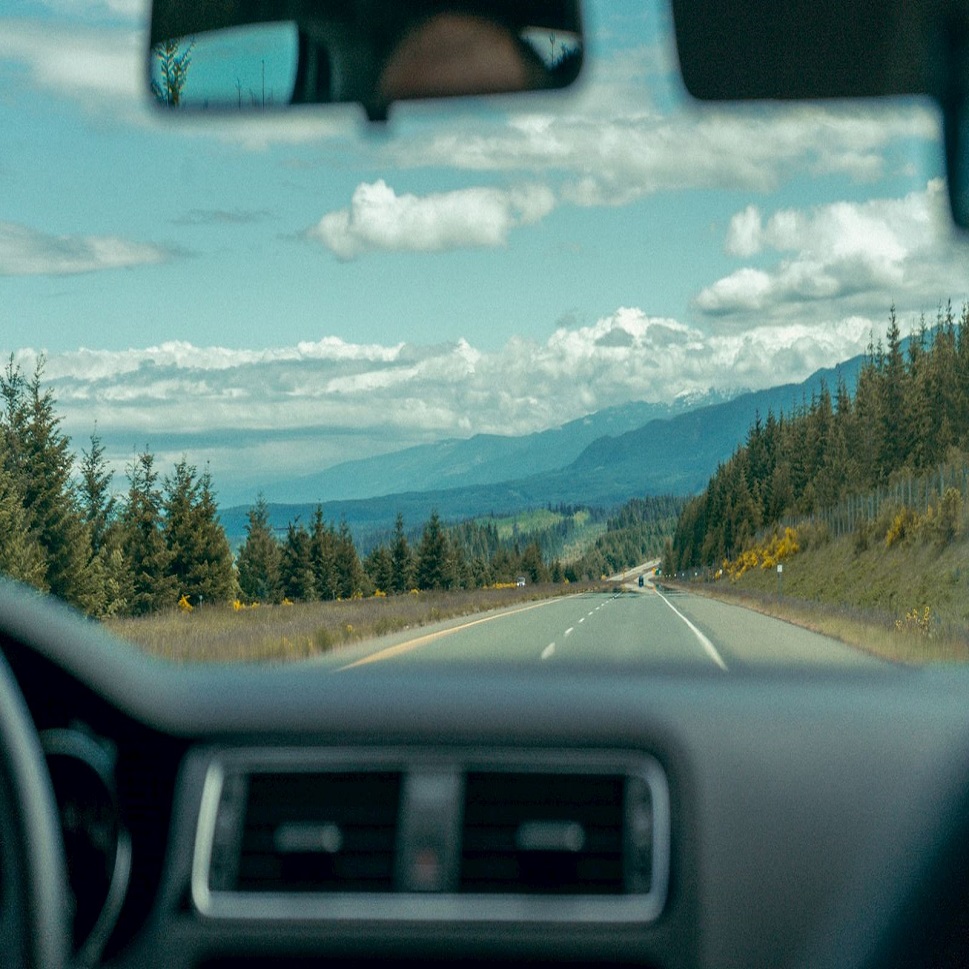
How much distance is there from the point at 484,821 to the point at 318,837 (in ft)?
1.32

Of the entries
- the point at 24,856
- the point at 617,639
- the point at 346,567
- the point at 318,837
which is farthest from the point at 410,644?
the point at 346,567

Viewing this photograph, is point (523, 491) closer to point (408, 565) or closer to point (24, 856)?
point (24, 856)

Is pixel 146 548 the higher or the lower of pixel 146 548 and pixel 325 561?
the higher

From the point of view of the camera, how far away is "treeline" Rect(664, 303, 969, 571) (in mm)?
44156

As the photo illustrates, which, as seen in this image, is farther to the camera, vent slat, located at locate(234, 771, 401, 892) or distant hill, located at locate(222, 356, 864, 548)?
distant hill, located at locate(222, 356, 864, 548)

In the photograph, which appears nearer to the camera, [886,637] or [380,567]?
[886,637]

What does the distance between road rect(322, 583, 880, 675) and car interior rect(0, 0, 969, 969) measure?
19.3 inches

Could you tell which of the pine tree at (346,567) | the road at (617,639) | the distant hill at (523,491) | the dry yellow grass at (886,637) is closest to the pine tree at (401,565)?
the pine tree at (346,567)

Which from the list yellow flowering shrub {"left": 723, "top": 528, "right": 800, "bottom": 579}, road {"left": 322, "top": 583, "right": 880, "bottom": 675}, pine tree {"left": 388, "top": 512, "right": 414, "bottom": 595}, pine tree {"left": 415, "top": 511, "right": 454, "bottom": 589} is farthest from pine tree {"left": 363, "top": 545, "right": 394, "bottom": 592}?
road {"left": 322, "top": 583, "right": 880, "bottom": 675}

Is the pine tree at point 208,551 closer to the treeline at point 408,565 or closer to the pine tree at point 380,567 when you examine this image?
the treeline at point 408,565

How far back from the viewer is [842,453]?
201 ft

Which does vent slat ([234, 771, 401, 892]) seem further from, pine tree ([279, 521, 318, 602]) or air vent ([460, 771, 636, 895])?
pine tree ([279, 521, 318, 602])

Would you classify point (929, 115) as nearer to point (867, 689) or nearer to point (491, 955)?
point (867, 689)

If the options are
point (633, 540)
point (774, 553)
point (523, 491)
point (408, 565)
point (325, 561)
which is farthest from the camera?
point (633, 540)
